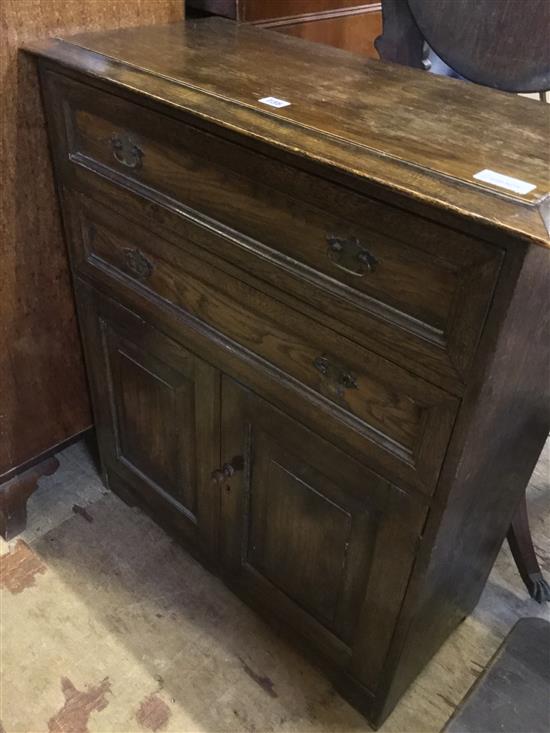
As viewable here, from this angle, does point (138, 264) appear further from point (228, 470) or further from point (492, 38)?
point (492, 38)

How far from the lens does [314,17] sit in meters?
1.58


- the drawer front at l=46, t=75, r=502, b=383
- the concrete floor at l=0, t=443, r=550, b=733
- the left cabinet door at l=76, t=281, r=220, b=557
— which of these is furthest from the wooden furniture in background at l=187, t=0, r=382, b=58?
the concrete floor at l=0, t=443, r=550, b=733

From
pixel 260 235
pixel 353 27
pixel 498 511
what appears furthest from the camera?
pixel 353 27

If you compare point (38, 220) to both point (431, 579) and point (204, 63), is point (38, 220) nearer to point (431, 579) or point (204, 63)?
point (204, 63)

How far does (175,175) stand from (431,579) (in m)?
0.71

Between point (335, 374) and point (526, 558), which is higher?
point (335, 374)

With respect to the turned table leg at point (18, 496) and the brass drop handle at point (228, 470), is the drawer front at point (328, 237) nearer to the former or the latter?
the brass drop handle at point (228, 470)

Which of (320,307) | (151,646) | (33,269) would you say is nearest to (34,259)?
(33,269)

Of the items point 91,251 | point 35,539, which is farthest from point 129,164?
point 35,539

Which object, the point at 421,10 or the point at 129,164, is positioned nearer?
the point at 129,164

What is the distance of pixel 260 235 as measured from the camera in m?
0.87

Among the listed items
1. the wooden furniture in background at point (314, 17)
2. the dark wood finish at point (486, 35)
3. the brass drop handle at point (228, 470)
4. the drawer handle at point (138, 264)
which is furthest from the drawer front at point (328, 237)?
the dark wood finish at point (486, 35)

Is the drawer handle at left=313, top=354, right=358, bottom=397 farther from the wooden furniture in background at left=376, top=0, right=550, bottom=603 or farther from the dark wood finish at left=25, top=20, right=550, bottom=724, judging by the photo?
the wooden furniture in background at left=376, top=0, right=550, bottom=603

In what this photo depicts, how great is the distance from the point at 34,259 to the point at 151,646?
0.81 meters
